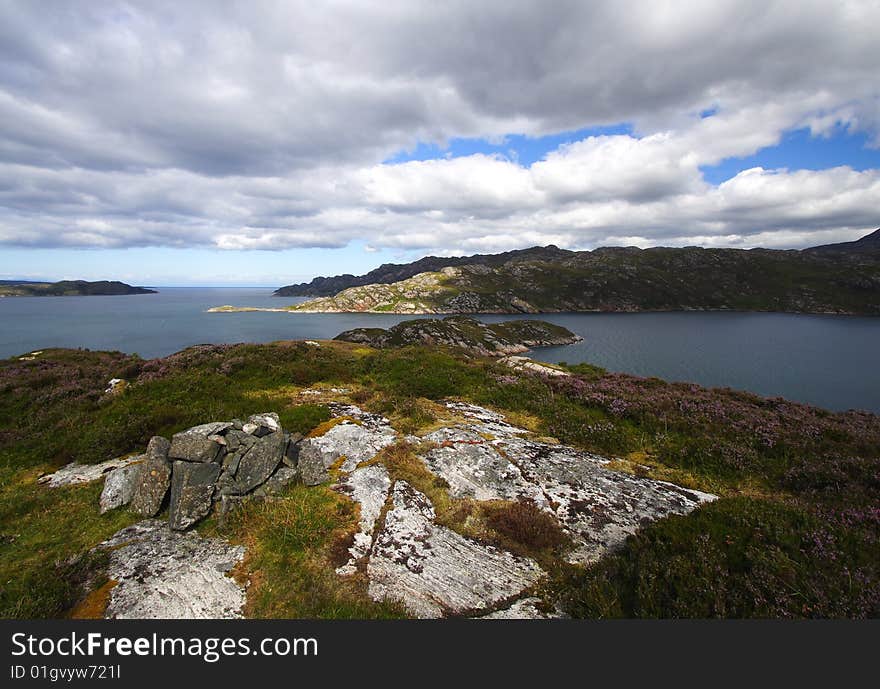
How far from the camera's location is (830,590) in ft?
16.5

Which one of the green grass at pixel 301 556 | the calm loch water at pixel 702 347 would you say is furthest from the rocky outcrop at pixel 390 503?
the calm loch water at pixel 702 347

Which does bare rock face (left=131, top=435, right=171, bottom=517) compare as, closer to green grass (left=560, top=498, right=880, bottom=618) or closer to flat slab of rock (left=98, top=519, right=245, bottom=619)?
flat slab of rock (left=98, top=519, right=245, bottom=619)

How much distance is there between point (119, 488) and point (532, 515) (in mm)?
9497

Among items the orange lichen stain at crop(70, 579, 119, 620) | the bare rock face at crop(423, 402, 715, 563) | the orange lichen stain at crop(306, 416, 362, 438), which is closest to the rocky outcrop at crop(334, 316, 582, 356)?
the orange lichen stain at crop(306, 416, 362, 438)

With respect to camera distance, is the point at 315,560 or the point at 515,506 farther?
the point at 515,506

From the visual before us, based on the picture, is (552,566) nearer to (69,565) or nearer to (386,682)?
(386,682)

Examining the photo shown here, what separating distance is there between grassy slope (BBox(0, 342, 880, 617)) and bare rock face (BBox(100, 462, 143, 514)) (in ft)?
0.91

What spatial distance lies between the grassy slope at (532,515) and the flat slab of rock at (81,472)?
0.30 m

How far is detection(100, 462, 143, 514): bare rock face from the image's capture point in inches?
321

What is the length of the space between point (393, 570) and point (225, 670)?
105 inches

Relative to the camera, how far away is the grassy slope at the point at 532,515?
5.46 meters

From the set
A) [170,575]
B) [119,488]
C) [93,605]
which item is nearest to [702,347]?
[170,575]

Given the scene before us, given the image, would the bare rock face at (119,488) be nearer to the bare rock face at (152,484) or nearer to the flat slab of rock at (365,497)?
the bare rock face at (152,484)

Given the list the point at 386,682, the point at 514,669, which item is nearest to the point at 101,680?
the point at 386,682
